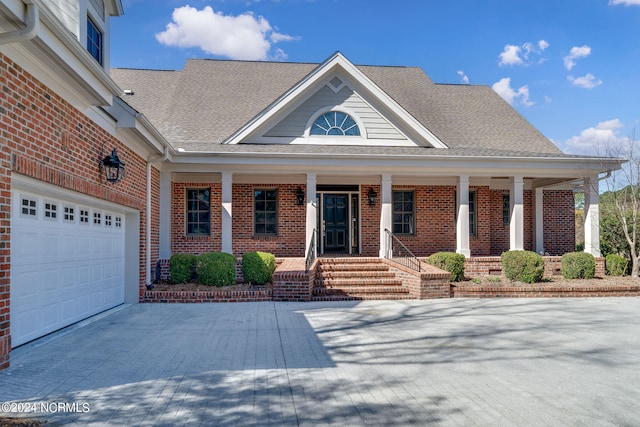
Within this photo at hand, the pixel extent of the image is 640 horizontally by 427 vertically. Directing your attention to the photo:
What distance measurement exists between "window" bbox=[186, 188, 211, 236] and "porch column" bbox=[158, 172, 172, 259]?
1664mm

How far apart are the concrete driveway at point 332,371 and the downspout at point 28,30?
3.38m

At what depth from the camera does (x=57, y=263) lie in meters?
6.69

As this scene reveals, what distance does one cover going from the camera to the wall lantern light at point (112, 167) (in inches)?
308

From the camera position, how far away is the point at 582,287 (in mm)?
11125

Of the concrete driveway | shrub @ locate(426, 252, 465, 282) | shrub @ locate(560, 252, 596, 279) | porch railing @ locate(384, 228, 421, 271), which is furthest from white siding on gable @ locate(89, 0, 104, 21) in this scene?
shrub @ locate(560, 252, 596, 279)

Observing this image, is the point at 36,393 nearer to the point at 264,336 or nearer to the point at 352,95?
the point at 264,336

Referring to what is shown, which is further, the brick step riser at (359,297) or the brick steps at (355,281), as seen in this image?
the brick steps at (355,281)

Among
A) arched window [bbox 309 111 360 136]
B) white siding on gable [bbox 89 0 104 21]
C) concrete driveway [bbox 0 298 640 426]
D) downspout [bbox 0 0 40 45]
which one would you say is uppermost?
white siding on gable [bbox 89 0 104 21]

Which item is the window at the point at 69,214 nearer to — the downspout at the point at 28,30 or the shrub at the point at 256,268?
the downspout at the point at 28,30

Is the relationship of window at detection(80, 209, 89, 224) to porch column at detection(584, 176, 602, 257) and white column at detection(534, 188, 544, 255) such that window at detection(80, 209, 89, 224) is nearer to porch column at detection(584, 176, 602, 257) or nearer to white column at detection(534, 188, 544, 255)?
porch column at detection(584, 176, 602, 257)

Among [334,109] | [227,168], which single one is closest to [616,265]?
[334,109]

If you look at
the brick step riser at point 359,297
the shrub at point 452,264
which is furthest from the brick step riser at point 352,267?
the shrub at point 452,264

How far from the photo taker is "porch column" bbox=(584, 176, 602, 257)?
44.0 feet

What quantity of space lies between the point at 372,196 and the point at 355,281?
4.52 metres
